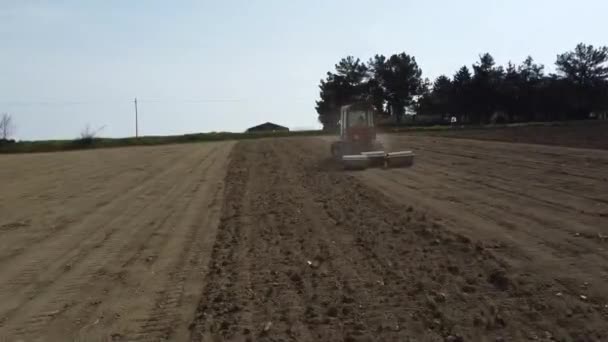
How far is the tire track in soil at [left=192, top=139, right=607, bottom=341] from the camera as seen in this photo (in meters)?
6.05

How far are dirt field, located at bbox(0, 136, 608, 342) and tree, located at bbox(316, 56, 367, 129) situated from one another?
85.5 m

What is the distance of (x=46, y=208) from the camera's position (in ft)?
52.9

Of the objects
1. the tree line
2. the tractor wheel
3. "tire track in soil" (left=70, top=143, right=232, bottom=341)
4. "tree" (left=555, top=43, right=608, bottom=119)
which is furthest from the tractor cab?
"tree" (left=555, top=43, right=608, bottom=119)

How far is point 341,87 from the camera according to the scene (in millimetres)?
104375

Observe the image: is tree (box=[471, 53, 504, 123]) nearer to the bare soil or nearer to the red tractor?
the bare soil

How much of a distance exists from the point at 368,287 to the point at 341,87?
9818cm

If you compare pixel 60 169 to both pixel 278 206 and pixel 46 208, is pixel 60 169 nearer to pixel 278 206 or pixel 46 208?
pixel 46 208

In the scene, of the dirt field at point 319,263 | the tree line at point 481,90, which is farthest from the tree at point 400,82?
the dirt field at point 319,263

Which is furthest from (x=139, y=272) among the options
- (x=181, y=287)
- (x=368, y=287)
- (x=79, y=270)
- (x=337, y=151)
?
(x=337, y=151)

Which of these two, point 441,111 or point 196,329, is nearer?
point 196,329

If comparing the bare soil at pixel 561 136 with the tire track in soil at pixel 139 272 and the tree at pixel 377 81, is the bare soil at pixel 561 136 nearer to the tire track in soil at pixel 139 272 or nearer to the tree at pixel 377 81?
the tire track in soil at pixel 139 272

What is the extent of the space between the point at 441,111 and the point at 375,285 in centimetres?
9718

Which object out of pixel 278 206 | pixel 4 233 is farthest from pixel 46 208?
pixel 278 206

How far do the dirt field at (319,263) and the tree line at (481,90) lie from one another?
209 feet
